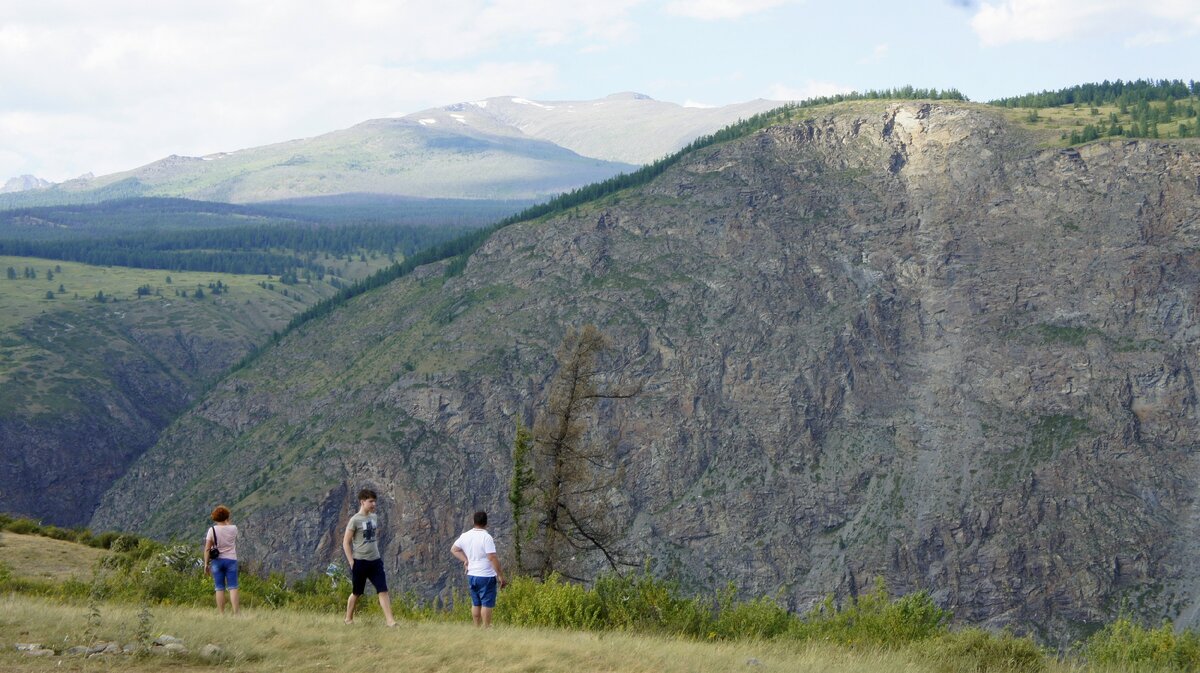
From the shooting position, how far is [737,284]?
167 metres

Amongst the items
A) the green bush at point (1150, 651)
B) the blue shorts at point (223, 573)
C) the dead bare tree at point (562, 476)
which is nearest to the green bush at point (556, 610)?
the blue shorts at point (223, 573)

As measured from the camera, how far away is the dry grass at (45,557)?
41.9 meters

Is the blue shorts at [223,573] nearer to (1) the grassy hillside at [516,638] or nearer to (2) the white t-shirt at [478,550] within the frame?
(1) the grassy hillside at [516,638]

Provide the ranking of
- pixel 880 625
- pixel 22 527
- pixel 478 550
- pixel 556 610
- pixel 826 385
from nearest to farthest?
pixel 478 550 < pixel 556 610 < pixel 880 625 < pixel 22 527 < pixel 826 385

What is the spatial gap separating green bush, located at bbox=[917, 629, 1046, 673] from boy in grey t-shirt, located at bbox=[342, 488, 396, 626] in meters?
12.9

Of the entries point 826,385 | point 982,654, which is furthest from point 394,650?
point 826,385

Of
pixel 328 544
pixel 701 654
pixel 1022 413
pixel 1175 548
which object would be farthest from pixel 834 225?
pixel 701 654

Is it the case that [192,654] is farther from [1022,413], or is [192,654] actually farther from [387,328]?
[387,328]

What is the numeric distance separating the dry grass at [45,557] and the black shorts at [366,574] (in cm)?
1875

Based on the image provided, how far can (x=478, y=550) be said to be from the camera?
1022 inches

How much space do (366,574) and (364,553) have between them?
25.5 inches

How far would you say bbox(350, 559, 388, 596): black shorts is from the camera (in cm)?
2514

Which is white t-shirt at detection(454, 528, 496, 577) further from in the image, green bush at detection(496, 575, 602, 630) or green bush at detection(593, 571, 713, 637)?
green bush at detection(593, 571, 713, 637)

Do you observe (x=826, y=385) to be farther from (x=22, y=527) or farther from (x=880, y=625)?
(x=880, y=625)
